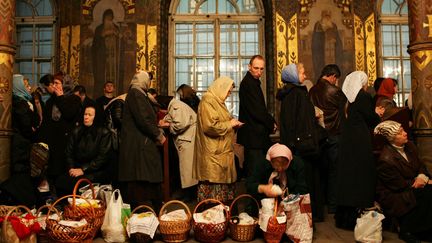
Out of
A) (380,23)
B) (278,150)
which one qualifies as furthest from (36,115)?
(380,23)

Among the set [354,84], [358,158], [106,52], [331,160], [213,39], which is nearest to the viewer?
[358,158]

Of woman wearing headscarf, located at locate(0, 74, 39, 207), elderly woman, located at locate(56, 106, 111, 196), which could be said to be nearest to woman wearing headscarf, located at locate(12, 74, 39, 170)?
woman wearing headscarf, located at locate(0, 74, 39, 207)

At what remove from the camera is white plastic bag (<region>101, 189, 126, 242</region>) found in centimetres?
511

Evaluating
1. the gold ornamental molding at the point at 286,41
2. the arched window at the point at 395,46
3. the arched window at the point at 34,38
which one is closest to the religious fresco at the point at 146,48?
the arched window at the point at 34,38

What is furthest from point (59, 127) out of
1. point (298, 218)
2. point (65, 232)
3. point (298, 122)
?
point (298, 218)

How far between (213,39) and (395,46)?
400 centimetres

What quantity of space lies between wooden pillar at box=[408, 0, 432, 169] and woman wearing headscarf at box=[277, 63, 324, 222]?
4.65ft

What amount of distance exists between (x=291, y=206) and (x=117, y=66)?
6283 mm

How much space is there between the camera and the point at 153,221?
5086 mm

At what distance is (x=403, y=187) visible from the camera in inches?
203

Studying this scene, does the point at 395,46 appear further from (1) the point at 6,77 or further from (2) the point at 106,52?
(1) the point at 6,77

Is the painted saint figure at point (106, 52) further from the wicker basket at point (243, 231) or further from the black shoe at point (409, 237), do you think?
the black shoe at point (409, 237)

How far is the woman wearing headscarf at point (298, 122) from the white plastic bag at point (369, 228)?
891 millimetres

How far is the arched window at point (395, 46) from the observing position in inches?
426
